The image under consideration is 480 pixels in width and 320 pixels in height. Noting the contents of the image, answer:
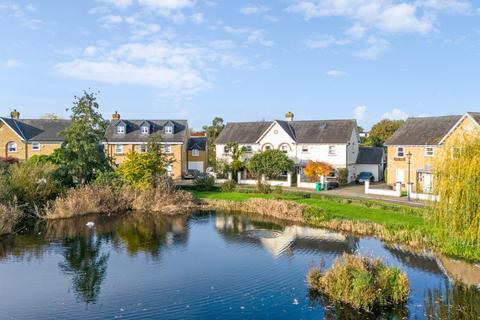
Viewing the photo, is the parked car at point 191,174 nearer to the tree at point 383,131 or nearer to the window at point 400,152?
the window at point 400,152

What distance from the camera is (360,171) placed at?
175 ft

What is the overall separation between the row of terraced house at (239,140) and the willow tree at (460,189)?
25861mm

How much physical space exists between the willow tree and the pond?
7.97 feet

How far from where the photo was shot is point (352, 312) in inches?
622

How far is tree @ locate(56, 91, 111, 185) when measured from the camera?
39.4 m

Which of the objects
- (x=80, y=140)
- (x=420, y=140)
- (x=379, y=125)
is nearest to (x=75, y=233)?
(x=80, y=140)

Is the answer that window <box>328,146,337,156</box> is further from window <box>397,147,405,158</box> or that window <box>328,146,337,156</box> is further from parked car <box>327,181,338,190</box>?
window <box>397,147,405,158</box>

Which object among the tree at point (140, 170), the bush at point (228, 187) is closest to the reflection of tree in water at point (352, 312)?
the tree at point (140, 170)

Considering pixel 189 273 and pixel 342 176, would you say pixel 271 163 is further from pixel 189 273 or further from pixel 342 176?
pixel 189 273

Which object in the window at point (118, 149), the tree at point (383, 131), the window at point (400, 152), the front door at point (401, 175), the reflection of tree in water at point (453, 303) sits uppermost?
the tree at point (383, 131)

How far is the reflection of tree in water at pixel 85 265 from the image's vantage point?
1789cm

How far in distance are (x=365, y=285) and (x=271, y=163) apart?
31954 millimetres

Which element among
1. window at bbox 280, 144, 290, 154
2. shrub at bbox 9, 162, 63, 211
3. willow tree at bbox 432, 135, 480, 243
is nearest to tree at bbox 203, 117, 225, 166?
window at bbox 280, 144, 290, 154

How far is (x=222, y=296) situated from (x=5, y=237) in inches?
662
